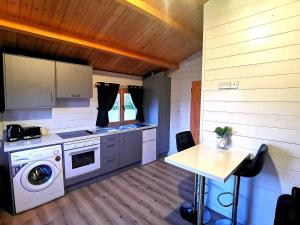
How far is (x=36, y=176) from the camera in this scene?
2297 mm

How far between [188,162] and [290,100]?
1.22m

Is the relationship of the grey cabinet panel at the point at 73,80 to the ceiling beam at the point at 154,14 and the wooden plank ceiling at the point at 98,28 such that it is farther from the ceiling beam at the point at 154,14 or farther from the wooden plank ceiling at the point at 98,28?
the ceiling beam at the point at 154,14

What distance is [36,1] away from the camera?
1.77 meters

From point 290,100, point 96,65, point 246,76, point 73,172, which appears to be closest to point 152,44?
point 96,65

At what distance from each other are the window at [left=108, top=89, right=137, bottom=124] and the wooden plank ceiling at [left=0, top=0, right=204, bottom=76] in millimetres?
866

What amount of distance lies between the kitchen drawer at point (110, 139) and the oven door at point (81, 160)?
0.46 ft

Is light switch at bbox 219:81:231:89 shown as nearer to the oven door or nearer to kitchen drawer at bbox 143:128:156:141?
kitchen drawer at bbox 143:128:156:141

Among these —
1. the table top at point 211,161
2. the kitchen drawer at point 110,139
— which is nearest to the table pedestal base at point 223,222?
the table top at point 211,161

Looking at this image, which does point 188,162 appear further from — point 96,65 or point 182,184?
point 96,65

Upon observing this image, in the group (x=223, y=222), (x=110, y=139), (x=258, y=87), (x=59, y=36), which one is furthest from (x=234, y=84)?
(x=59, y=36)

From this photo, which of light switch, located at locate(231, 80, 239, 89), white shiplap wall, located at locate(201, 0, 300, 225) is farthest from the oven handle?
light switch, located at locate(231, 80, 239, 89)

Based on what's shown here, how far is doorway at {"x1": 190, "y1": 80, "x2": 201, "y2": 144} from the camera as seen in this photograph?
3.79 m

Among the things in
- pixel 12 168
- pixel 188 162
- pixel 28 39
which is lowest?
pixel 12 168

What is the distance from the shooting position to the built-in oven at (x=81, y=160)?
2.57m
